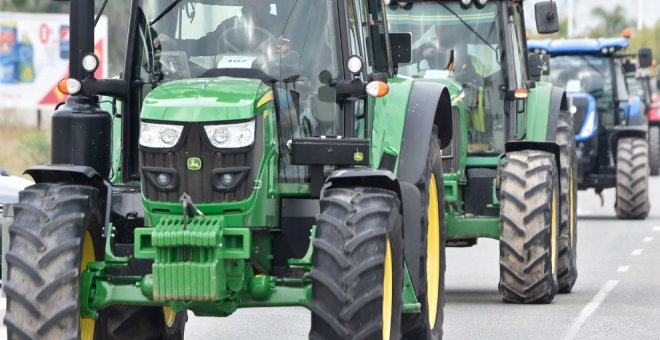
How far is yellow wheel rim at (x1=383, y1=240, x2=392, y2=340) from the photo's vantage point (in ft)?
28.6

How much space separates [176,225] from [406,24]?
773cm

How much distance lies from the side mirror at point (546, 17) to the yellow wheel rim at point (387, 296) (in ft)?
22.1

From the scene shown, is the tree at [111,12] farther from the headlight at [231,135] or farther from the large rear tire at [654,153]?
the headlight at [231,135]

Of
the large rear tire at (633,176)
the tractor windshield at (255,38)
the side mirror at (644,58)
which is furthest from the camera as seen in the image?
the side mirror at (644,58)

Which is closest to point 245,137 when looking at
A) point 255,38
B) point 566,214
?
point 255,38

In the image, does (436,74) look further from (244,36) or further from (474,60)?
(244,36)

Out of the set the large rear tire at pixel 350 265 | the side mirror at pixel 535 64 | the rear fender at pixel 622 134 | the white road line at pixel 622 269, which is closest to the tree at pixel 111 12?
the rear fender at pixel 622 134

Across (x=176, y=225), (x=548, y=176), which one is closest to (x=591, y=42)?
(x=548, y=176)

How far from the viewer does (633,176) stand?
78.8 ft

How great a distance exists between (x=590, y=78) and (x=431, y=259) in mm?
15688

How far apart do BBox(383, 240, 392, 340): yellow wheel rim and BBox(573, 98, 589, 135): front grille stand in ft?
53.9

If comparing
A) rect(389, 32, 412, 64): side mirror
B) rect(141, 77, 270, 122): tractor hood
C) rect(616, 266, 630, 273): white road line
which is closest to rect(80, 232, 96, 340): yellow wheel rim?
rect(141, 77, 270, 122): tractor hood

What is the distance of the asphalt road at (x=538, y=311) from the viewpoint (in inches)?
473

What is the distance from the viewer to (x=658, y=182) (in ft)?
118
